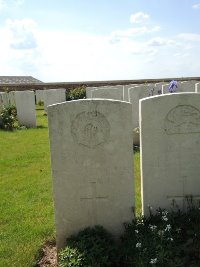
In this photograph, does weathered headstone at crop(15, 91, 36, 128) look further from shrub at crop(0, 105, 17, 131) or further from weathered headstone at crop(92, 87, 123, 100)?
weathered headstone at crop(92, 87, 123, 100)

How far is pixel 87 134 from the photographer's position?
12.8 feet

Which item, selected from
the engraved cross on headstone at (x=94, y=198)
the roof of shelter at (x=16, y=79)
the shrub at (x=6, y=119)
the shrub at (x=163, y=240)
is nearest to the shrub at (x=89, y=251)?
the shrub at (x=163, y=240)

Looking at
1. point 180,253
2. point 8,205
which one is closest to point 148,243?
point 180,253

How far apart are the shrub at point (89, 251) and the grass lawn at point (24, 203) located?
50 cm

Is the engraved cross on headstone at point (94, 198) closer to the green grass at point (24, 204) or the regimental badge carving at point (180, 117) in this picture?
the green grass at point (24, 204)

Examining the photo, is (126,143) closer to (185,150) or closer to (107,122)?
(107,122)

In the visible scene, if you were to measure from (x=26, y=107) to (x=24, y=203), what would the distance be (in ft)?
26.8

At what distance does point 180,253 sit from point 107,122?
1365 mm

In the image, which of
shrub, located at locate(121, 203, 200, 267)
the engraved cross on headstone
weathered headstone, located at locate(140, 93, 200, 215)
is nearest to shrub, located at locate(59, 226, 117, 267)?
shrub, located at locate(121, 203, 200, 267)

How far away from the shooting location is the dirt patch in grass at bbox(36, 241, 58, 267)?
398cm

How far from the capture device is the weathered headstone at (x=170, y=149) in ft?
13.3

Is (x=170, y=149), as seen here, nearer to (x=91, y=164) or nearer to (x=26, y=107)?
(x=91, y=164)

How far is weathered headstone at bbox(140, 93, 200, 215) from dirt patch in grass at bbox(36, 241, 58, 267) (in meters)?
1.05

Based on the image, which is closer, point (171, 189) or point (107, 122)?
point (107, 122)
